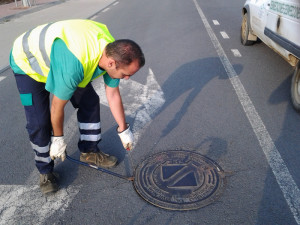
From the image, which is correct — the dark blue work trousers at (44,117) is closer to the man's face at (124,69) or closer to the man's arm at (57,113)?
the man's arm at (57,113)

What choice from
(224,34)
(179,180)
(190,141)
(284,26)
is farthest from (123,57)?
(224,34)

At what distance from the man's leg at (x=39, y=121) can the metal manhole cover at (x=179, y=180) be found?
813 millimetres

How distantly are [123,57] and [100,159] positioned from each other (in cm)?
135

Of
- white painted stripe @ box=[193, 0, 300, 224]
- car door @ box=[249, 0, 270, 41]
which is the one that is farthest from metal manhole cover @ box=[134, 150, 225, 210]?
car door @ box=[249, 0, 270, 41]

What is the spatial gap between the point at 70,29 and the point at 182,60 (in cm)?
417

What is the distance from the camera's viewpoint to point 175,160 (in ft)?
10.6

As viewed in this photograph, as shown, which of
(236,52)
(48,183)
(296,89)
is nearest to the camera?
(48,183)

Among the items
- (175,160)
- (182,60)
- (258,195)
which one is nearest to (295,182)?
(258,195)

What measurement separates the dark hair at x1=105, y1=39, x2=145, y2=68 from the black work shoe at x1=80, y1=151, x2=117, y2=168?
1.27 meters

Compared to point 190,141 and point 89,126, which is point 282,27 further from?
point 89,126

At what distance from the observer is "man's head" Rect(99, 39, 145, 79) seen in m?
2.26

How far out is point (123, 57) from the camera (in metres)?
2.26

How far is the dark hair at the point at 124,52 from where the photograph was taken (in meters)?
2.26

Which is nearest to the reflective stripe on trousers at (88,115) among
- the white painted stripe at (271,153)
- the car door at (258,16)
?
the white painted stripe at (271,153)
